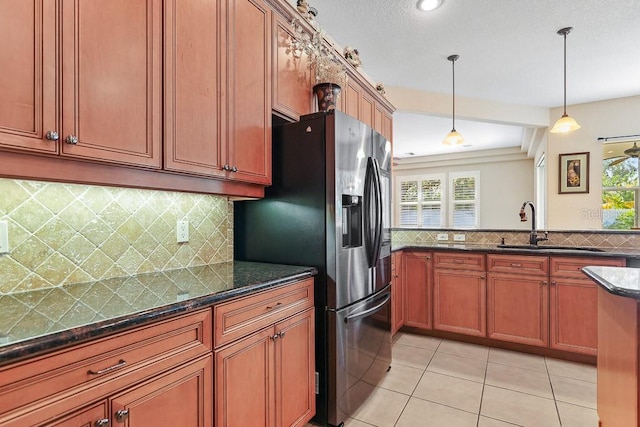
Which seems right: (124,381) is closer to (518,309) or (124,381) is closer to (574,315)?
(518,309)

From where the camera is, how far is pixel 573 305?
9.10ft

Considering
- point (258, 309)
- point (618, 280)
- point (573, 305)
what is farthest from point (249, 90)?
point (573, 305)

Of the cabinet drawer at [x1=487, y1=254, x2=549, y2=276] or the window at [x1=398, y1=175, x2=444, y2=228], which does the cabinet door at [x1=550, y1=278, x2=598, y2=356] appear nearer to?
the cabinet drawer at [x1=487, y1=254, x2=549, y2=276]

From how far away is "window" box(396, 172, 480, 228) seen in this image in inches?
303

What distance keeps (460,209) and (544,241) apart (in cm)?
445

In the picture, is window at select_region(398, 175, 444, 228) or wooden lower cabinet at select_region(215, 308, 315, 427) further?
window at select_region(398, 175, 444, 228)

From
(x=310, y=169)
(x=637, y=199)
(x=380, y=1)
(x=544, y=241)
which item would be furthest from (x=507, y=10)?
(x=637, y=199)

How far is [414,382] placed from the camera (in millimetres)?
2436

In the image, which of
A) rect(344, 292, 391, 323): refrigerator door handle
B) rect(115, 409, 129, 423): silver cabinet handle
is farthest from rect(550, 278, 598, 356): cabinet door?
rect(115, 409, 129, 423): silver cabinet handle

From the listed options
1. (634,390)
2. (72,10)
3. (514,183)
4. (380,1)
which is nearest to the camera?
(72,10)

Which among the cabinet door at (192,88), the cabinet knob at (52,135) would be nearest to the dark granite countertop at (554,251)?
→ the cabinet door at (192,88)

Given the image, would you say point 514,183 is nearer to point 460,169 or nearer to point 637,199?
point 460,169

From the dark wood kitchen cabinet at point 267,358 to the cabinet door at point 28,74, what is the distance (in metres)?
0.81

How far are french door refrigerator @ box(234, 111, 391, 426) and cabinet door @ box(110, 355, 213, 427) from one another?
2.53 ft
